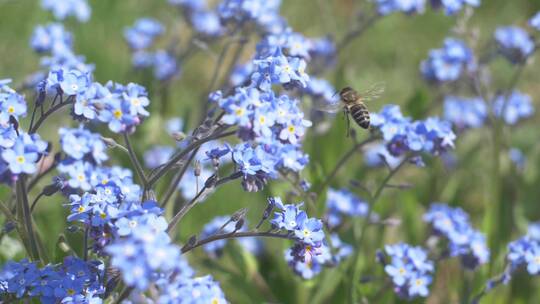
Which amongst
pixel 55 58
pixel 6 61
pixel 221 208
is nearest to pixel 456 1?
pixel 221 208

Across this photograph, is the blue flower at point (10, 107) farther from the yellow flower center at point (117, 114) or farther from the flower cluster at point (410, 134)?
the flower cluster at point (410, 134)

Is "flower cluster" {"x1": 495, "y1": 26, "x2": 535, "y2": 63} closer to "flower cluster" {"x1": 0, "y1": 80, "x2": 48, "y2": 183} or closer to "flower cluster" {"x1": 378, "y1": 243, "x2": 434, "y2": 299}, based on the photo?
"flower cluster" {"x1": 378, "y1": 243, "x2": 434, "y2": 299}

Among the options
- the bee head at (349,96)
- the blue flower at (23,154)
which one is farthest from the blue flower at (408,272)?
the blue flower at (23,154)

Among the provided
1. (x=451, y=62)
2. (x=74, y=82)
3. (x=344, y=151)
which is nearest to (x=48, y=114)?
(x=74, y=82)

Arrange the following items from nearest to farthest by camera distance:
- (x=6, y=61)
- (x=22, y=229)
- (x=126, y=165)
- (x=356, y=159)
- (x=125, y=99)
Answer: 1. (x=125, y=99)
2. (x=22, y=229)
3. (x=126, y=165)
4. (x=356, y=159)
5. (x=6, y=61)

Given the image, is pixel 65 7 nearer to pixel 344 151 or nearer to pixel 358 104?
pixel 344 151

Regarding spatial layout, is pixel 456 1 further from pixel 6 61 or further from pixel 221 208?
pixel 6 61
